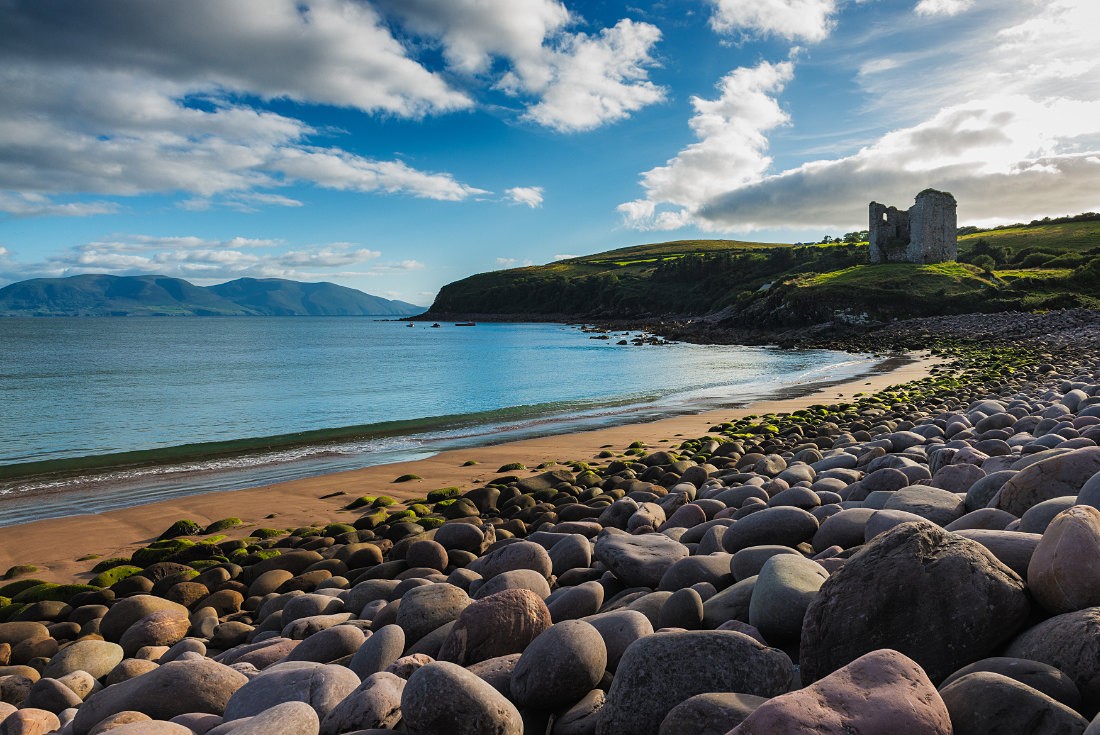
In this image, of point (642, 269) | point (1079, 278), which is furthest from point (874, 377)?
point (642, 269)

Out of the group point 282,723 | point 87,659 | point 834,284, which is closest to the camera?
point 282,723

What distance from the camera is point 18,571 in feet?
25.3

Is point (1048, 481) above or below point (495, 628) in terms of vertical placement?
above

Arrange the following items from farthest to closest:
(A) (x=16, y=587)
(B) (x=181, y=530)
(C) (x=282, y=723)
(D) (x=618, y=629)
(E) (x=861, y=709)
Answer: (B) (x=181, y=530) < (A) (x=16, y=587) < (D) (x=618, y=629) < (C) (x=282, y=723) < (E) (x=861, y=709)

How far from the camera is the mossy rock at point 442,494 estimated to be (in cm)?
1005

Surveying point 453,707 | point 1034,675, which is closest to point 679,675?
point 453,707

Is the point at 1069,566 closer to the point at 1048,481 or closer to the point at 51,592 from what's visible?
the point at 1048,481

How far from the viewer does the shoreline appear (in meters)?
8.55

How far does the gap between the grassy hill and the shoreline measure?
161 ft

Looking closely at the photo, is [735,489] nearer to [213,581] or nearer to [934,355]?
[213,581]

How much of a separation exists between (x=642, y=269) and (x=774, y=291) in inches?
3340

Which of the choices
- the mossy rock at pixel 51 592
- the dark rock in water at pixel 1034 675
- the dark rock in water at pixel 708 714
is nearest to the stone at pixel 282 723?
the dark rock in water at pixel 708 714

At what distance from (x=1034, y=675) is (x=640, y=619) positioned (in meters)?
1.59

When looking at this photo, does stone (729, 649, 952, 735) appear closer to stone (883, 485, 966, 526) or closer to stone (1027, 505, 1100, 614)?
stone (1027, 505, 1100, 614)
